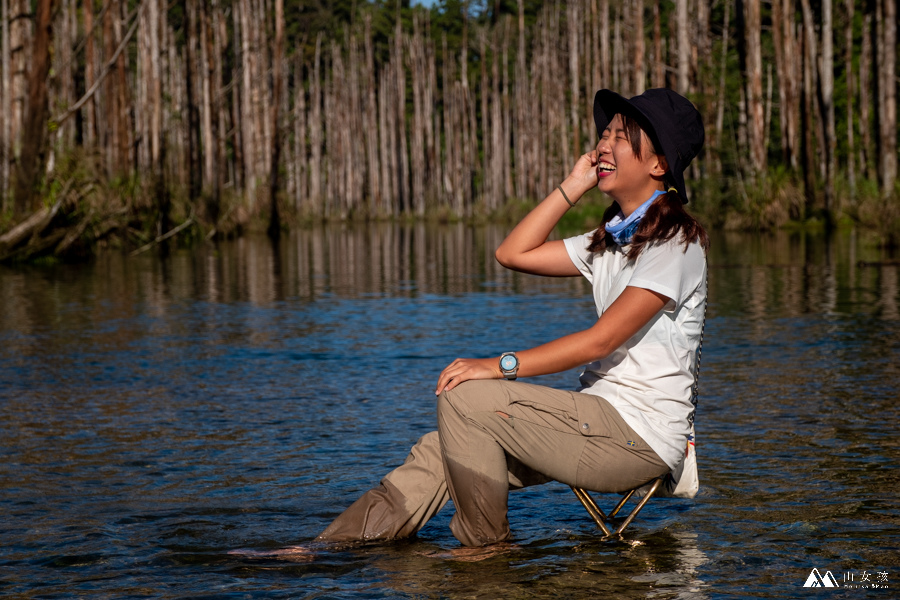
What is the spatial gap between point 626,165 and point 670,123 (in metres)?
0.21

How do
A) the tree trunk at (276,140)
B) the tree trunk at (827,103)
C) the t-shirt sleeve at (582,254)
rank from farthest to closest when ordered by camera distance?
the tree trunk at (276,140) < the tree trunk at (827,103) < the t-shirt sleeve at (582,254)

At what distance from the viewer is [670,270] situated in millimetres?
3504

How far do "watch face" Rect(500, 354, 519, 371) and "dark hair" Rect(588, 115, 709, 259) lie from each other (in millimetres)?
502

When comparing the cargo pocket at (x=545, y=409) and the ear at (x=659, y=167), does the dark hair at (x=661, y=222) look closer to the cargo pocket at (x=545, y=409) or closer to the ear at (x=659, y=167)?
the ear at (x=659, y=167)

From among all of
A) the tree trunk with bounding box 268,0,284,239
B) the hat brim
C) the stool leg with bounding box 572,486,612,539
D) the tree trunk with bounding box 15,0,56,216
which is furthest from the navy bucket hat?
the tree trunk with bounding box 268,0,284,239

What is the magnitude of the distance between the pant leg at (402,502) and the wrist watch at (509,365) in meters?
0.39

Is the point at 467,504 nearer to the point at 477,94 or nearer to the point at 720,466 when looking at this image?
the point at 720,466

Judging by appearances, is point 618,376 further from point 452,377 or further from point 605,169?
point 605,169

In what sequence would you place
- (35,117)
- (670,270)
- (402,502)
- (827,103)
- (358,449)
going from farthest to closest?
(827,103) < (35,117) < (358,449) < (402,502) < (670,270)

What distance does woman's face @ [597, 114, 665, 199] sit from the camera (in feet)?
12.2

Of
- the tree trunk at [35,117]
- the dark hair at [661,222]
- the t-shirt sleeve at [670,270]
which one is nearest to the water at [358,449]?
the t-shirt sleeve at [670,270]

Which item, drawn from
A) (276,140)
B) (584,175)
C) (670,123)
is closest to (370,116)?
(276,140)

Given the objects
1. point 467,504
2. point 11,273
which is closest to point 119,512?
point 467,504

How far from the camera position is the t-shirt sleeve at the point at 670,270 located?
3484 mm
